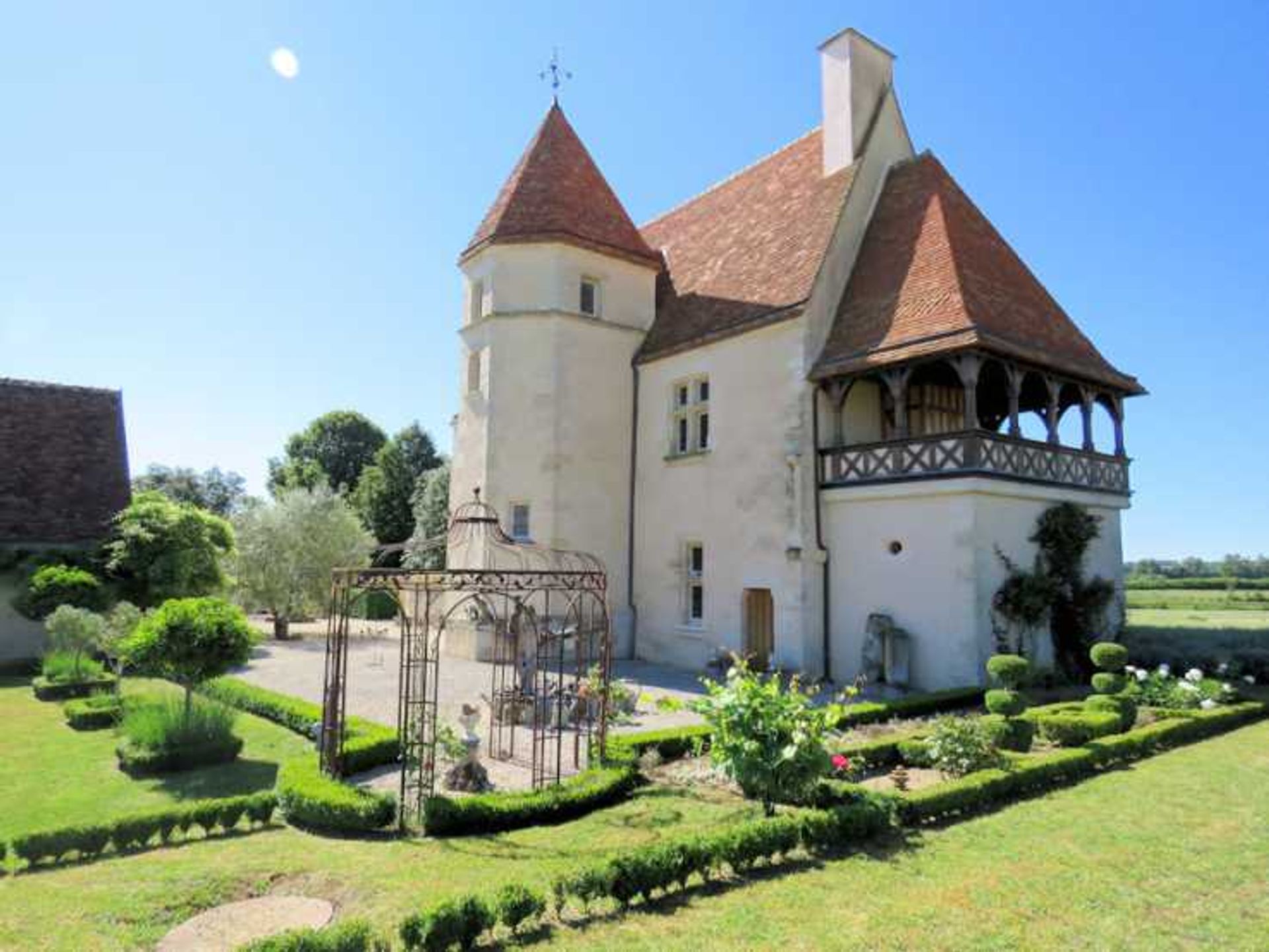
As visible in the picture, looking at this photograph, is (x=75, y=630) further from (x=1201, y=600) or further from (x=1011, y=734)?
(x=1201, y=600)

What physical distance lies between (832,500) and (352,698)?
10.5 meters

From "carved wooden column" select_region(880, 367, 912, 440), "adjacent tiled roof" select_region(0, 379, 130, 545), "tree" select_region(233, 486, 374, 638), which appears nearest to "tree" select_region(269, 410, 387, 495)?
"tree" select_region(233, 486, 374, 638)

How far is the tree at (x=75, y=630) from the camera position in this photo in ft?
57.2

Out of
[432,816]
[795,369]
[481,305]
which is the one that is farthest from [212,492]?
[432,816]

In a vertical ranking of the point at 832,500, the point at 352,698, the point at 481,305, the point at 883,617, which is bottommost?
the point at 352,698

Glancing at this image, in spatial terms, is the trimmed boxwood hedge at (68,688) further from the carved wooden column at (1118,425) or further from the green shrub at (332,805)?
the carved wooden column at (1118,425)

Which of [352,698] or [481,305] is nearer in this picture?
[352,698]

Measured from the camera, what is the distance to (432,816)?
8070mm

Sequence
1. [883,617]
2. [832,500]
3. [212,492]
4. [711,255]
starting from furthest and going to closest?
[212,492] < [711,255] < [832,500] < [883,617]

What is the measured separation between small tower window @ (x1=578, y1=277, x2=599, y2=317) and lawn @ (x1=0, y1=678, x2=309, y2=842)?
12.8 metres

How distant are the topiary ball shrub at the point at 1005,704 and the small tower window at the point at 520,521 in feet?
40.5

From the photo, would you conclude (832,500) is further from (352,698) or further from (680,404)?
(352,698)

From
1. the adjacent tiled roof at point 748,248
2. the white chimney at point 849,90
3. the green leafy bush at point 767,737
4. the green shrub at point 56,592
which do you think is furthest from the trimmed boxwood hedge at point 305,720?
the white chimney at point 849,90

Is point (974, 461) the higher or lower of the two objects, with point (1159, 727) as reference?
higher
